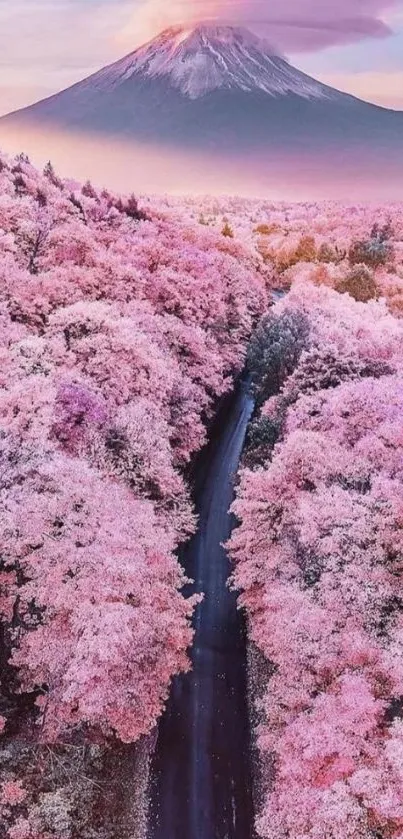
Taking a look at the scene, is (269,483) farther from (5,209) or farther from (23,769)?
(5,209)

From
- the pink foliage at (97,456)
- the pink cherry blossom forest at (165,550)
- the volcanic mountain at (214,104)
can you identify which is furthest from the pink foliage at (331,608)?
the volcanic mountain at (214,104)

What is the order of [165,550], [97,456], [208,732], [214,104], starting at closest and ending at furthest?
[165,550]
[208,732]
[97,456]
[214,104]

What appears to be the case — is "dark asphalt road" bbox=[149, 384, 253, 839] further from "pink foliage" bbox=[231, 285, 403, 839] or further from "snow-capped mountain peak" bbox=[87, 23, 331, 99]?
"snow-capped mountain peak" bbox=[87, 23, 331, 99]

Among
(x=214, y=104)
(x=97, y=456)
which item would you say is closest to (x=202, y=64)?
(x=214, y=104)

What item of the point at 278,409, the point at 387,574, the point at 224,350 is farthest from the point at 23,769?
the point at 224,350

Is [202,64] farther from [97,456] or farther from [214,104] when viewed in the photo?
[97,456]

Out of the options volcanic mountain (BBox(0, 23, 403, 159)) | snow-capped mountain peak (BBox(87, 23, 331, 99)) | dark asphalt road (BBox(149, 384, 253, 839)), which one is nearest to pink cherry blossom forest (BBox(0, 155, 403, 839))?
dark asphalt road (BBox(149, 384, 253, 839))
